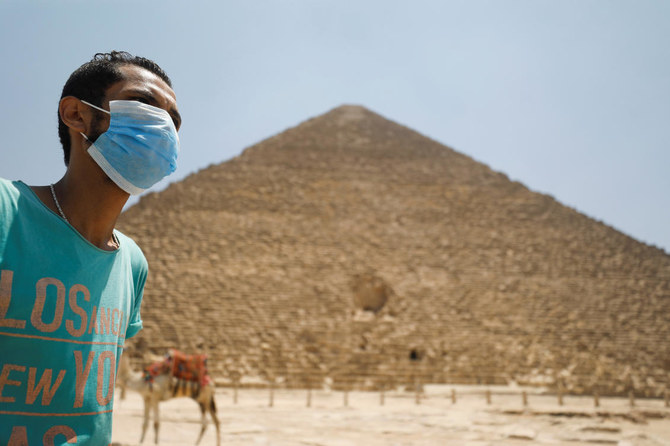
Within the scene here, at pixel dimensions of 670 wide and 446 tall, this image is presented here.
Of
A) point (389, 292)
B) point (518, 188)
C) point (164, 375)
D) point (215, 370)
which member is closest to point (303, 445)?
point (164, 375)

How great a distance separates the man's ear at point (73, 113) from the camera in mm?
1329

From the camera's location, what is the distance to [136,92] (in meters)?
1.40

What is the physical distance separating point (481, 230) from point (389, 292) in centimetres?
1123

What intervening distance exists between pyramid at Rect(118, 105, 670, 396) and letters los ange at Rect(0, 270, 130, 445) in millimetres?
20292

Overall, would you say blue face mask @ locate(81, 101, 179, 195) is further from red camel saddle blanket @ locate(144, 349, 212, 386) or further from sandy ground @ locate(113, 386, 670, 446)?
red camel saddle blanket @ locate(144, 349, 212, 386)

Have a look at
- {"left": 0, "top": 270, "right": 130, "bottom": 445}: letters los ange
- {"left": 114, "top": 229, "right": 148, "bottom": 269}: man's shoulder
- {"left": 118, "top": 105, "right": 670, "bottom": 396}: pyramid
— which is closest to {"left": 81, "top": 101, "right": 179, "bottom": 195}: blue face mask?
{"left": 114, "top": 229, "right": 148, "bottom": 269}: man's shoulder

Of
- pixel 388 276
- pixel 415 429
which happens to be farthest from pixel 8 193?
pixel 388 276

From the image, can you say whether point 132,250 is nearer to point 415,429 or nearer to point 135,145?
point 135,145

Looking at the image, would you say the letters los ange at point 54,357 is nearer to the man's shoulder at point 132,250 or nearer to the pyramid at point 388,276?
the man's shoulder at point 132,250

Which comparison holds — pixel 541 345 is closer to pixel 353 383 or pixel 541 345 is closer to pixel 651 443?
pixel 353 383

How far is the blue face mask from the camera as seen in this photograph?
4.40 feet

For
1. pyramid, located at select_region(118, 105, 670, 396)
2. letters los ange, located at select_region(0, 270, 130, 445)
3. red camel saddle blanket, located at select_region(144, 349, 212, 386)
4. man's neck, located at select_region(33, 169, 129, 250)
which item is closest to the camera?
letters los ange, located at select_region(0, 270, 130, 445)

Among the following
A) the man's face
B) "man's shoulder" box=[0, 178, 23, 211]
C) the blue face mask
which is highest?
the man's face

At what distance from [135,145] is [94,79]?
17 centimetres
